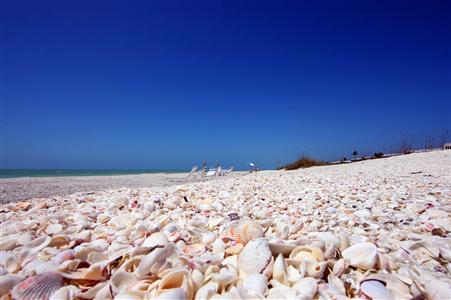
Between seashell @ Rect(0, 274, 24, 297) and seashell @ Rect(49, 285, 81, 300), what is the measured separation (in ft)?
0.89

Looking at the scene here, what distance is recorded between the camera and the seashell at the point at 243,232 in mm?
1705

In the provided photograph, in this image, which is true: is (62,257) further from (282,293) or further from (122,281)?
(282,293)

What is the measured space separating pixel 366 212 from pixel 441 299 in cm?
138

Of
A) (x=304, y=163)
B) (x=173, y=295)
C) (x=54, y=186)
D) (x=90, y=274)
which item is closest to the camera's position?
(x=173, y=295)

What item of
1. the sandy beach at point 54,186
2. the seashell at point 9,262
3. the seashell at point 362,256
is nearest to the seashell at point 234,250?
the seashell at point 362,256

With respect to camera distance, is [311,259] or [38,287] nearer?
[38,287]

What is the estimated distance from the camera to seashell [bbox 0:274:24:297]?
3.84ft

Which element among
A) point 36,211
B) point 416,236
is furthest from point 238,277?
point 36,211

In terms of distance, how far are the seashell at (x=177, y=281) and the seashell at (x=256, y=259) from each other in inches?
12.9

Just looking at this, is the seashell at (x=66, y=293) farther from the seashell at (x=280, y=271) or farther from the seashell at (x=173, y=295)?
the seashell at (x=280, y=271)

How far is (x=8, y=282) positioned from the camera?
3.92 ft

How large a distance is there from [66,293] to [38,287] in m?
0.16

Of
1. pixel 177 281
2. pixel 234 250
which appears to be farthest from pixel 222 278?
pixel 234 250

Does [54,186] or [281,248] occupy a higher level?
[281,248]
